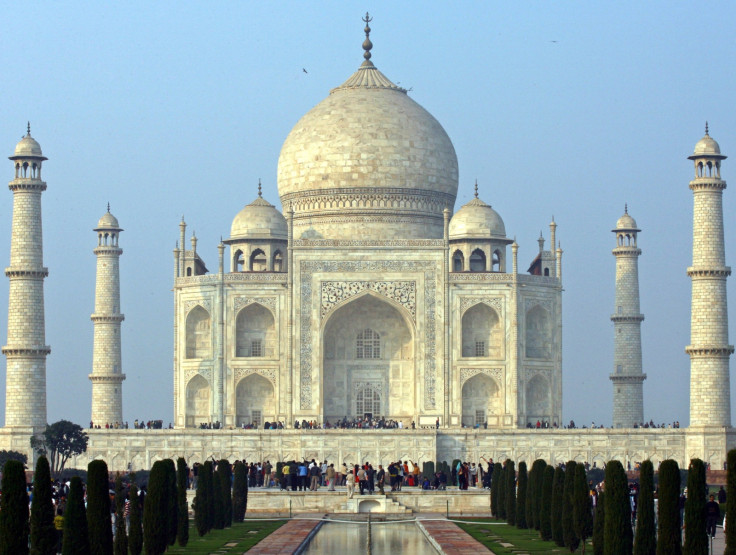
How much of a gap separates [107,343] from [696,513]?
27571 millimetres

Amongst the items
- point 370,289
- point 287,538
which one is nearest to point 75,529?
point 287,538

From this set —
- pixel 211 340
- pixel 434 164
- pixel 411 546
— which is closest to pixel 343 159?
pixel 434 164

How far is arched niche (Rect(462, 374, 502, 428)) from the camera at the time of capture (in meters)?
40.0

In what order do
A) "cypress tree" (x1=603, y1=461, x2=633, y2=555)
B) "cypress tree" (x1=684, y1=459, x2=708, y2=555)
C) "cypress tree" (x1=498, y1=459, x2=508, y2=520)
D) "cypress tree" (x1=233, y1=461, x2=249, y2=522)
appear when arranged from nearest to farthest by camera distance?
"cypress tree" (x1=684, y1=459, x2=708, y2=555) < "cypress tree" (x1=603, y1=461, x2=633, y2=555) < "cypress tree" (x1=233, y1=461, x2=249, y2=522) < "cypress tree" (x1=498, y1=459, x2=508, y2=520)

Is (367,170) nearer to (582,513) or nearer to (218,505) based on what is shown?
(218,505)

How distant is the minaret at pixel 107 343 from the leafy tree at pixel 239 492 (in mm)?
15922

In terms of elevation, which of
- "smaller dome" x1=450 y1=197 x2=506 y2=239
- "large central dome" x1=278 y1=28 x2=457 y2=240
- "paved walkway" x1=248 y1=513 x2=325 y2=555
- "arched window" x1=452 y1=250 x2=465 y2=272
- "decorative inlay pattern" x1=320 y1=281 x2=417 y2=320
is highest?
"large central dome" x1=278 y1=28 x2=457 y2=240

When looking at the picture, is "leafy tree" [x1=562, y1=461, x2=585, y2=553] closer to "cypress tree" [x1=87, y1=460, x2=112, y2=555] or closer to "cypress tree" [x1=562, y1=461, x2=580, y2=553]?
A: "cypress tree" [x1=562, y1=461, x2=580, y2=553]

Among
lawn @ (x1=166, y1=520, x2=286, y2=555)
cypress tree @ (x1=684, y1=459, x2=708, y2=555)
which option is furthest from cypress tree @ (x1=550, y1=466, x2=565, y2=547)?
cypress tree @ (x1=684, y1=459, x2=708, y2=555)

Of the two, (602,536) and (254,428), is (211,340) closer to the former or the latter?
(254,428)

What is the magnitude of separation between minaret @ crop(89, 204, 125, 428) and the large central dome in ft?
16.8

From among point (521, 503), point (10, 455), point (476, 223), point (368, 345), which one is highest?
point (476, 223)

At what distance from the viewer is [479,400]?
40.1 m

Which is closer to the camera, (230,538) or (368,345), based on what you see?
(230,538)
